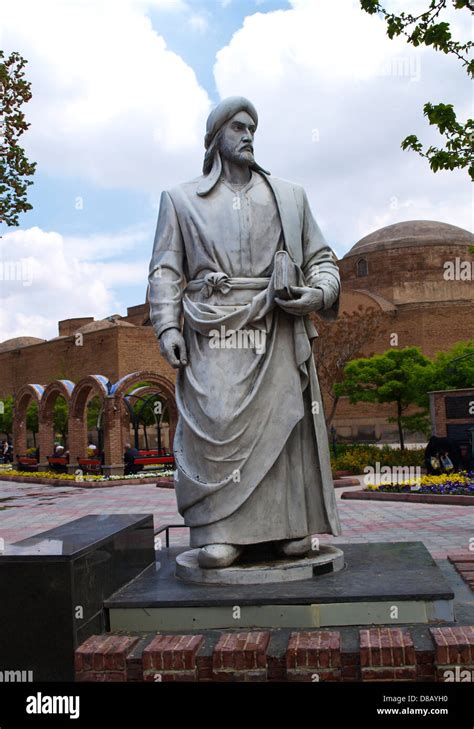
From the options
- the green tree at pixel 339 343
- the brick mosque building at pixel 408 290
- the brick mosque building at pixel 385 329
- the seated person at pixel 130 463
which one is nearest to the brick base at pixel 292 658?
the seated person at pixel 130 463

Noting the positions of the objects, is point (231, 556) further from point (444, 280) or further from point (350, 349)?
point (444, 280)

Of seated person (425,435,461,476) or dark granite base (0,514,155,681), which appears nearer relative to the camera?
dark granite base (0,514,155,681)

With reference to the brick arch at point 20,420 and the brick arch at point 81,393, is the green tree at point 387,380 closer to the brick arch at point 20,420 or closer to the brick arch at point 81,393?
the brick arch at point 81,393

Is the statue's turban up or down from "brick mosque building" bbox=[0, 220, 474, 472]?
down

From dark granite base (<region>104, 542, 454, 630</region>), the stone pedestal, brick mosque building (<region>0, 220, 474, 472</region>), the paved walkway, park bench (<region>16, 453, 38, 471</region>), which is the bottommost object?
the paved walkway

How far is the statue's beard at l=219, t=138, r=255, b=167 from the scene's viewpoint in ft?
14.8

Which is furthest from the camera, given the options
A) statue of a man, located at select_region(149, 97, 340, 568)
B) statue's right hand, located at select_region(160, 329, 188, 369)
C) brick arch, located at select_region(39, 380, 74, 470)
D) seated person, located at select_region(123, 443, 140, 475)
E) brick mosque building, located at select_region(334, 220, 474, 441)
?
brick mosque building, located at select_region(334, 220, 474, 441)

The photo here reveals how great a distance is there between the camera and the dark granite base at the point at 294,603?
355 cm

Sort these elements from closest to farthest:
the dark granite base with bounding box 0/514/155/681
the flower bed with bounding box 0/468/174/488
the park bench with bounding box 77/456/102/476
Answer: the dark granite base with bounding box 0/514/155/681
the flower bed with bounding box 0/468/174/488
the park bench with bounding box 77/456/102/476

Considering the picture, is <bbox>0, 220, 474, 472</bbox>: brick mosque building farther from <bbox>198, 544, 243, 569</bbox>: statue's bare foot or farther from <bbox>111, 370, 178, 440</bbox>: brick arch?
<bbox>198, 544, 243, 569</bbox>: statue's bare foot

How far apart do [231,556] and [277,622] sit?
0.54 meters

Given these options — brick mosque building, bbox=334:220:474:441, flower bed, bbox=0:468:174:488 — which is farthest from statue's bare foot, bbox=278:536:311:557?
brick mosque building, bbox=334:220:474:441

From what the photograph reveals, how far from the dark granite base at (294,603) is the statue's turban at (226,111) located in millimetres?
2546

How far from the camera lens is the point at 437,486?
43.8 ft
